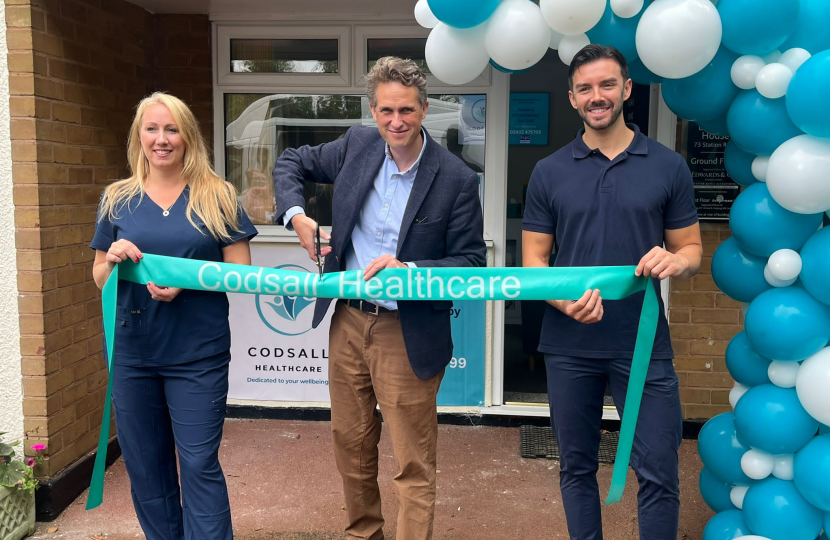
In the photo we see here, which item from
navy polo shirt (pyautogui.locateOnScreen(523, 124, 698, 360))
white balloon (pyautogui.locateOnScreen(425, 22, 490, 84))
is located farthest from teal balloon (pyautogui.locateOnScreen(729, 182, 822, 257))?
white balloon (pyautogui.locateOnScreen(425, 22, 490, 84))

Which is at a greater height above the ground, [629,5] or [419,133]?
[629,5]

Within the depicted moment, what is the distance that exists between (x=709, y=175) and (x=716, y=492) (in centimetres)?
225

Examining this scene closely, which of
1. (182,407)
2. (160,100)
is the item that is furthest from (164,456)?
(160,100)

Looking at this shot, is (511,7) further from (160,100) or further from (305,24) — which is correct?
(305,24)

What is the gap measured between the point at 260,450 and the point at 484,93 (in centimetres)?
276

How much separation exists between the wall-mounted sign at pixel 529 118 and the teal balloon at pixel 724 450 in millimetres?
4103

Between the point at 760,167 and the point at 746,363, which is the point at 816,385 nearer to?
the point at 746,363

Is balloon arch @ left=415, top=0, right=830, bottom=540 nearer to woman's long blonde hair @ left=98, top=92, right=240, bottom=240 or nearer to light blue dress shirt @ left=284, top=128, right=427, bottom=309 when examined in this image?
light blue dress shirt @ left=284, top=128, right=427, bottom=309

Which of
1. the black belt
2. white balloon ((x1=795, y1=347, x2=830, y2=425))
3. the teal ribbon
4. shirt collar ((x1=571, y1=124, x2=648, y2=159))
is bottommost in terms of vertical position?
white balloon ((x1=795, y1=347, x2=830, y2=425))

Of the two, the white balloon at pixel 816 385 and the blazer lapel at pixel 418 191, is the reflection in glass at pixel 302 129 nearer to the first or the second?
the blazer lapel at pixel 418 191

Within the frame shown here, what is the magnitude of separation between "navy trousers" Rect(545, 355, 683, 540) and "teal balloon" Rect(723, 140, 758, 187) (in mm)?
808

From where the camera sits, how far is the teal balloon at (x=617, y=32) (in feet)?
8.98

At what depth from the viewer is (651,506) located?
2.71 meters

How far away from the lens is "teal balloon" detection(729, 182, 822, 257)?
2648 mm
